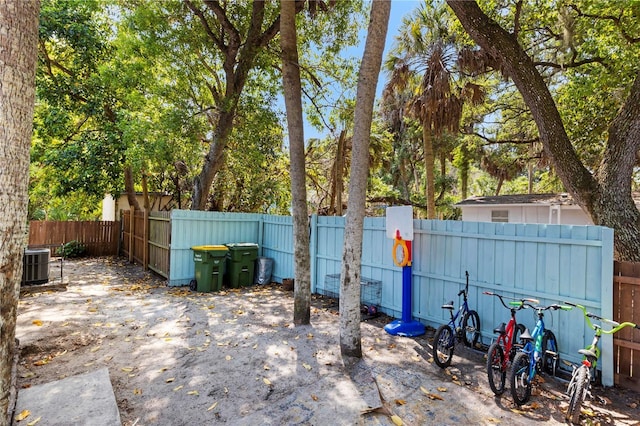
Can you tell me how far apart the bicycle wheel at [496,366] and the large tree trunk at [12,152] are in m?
3.77

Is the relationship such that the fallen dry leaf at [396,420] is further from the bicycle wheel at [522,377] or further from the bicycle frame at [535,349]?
the bicycle frame at [535,349]

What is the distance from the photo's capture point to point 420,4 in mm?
9891

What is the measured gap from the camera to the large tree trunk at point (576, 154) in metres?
4.81

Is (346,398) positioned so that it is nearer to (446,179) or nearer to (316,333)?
(316,333)

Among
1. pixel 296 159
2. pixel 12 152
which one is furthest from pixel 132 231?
pixel 12 152

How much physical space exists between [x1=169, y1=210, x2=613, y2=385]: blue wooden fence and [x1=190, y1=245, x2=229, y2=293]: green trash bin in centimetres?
223

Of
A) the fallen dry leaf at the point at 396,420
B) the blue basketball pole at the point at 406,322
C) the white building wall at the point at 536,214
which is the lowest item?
the fallen dry leaf at the point at 396,420

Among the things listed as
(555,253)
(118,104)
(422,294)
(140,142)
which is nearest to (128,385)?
(422,294)

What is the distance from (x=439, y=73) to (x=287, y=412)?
8.69 m

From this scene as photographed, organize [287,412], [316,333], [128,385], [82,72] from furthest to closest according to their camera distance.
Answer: [82,72] → [316,333] → [128,385] → [287,412]

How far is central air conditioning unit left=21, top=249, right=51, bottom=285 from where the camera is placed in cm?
719

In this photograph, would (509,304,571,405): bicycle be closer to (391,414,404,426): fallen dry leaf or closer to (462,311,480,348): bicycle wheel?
(462,311,480,348): bicycle wheel

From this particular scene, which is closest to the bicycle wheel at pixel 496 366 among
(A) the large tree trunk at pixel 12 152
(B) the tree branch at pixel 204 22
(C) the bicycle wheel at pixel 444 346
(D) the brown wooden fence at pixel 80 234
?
(C) the bicycle wheel at pixel 444 346

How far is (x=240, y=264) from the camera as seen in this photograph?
327 inches
